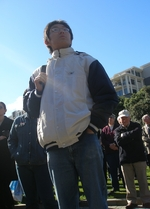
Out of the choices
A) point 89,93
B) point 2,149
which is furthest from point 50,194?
point 89,93

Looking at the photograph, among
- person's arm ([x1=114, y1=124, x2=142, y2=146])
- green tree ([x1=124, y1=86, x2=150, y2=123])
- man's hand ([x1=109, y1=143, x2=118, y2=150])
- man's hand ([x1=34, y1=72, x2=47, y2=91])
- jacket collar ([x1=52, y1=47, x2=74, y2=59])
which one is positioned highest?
green tree ([x1=124, y1=86, x2=150, y2=123])

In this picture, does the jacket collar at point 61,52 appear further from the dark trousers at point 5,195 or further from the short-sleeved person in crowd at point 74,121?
the dark trousers at point 5,195

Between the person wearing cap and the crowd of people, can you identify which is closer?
the crowd of people

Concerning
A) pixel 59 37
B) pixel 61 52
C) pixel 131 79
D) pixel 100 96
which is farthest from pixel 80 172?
pixel 131 79

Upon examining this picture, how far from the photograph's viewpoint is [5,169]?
14.4 feet

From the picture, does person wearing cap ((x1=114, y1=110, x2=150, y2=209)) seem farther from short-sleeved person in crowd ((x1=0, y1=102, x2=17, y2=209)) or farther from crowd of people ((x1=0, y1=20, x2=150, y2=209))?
crowd of people ((x1=0, y1=20, x2=150, y2=209))

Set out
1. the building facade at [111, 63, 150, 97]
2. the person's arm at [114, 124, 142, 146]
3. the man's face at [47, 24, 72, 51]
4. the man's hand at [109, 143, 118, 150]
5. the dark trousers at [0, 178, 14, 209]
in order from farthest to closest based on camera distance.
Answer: the building facade at [111, 63, 150, 97] < the man's hand at [109, 143, 118, 150] < the person's arm at [114, 124, 142, 146] < the dark trousers at [0, 178, 14, 209] < the man's face at [47, 24, 72, 51]

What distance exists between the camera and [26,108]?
2.33 metres

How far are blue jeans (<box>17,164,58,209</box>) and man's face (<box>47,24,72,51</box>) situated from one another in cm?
223

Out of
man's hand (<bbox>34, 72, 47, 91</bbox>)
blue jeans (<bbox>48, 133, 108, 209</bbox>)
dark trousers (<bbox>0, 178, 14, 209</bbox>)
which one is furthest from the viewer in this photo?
dark trousers (<bbox>0, 178, 14, 209</bbox>)

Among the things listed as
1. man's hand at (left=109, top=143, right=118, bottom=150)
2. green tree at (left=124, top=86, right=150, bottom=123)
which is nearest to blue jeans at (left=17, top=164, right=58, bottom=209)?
man's hand at (left=109, top=143, right=118, bottom=150)

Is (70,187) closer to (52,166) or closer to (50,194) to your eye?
(52,166)

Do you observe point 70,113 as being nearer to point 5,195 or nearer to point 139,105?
point 5,195

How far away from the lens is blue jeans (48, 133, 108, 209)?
1874 mm
